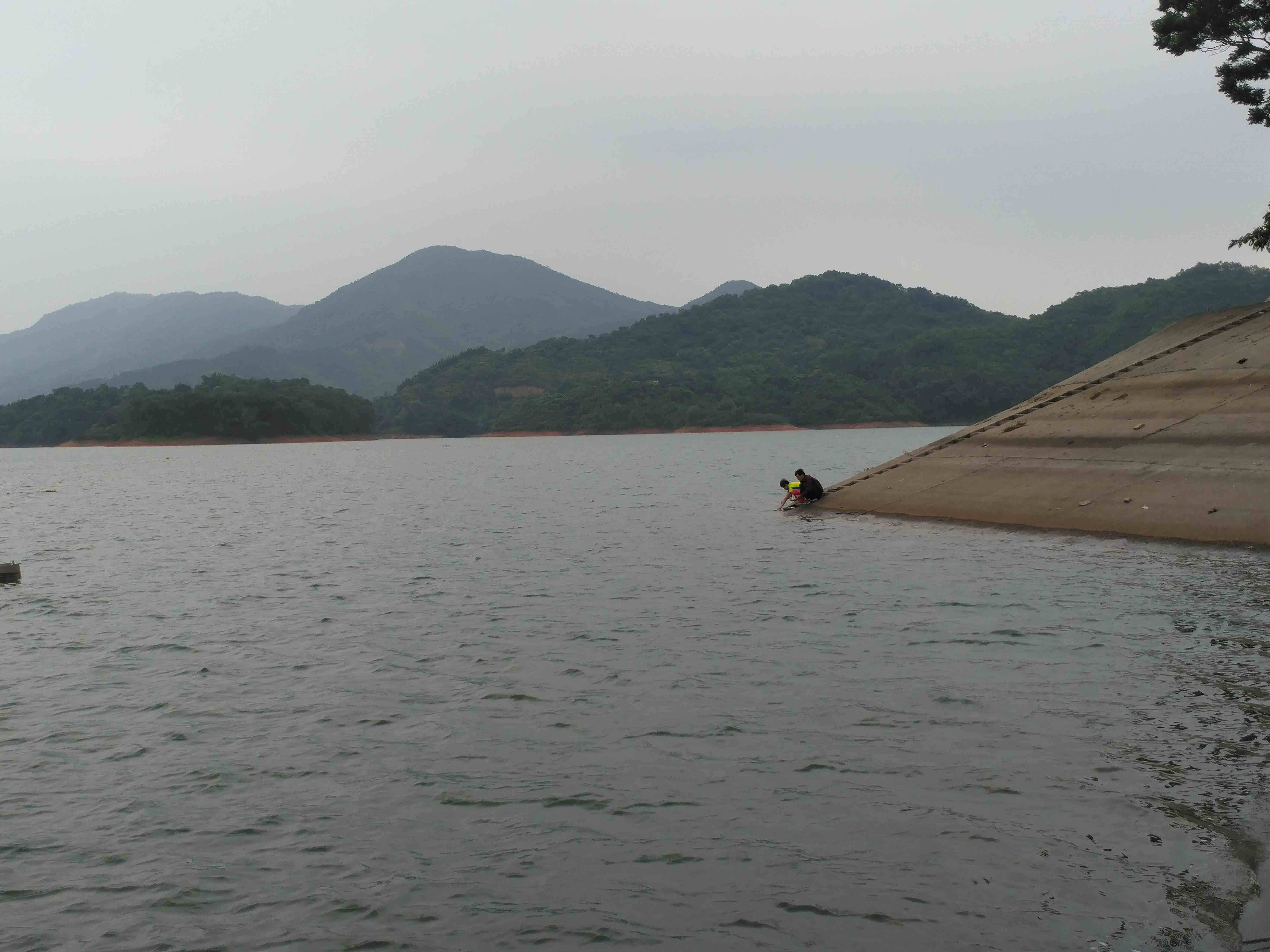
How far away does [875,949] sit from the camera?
7320 millimetres

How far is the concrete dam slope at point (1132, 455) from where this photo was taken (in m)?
27.3

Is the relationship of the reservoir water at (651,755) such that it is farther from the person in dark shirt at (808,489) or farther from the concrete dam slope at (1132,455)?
the person in dark shirt at (808,489)

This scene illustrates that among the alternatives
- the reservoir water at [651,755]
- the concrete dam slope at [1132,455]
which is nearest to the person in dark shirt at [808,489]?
the concrete dam slope at [1132,455]

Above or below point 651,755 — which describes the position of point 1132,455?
above

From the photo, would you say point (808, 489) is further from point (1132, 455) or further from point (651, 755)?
point (651, 755)

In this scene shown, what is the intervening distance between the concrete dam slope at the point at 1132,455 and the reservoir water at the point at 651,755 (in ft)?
6.93

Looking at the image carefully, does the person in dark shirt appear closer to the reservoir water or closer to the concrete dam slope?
the concrete dam slope

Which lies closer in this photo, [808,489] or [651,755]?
[651,755]

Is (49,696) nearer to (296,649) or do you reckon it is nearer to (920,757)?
(296,649)

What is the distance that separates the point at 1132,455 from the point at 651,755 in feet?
81.8

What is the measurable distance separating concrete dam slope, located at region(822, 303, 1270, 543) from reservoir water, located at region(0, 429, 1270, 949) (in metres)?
2.11

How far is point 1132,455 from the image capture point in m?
31.1

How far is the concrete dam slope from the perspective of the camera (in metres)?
27.3

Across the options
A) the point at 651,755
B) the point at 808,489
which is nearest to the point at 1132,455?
the point at 808,489
